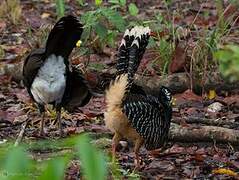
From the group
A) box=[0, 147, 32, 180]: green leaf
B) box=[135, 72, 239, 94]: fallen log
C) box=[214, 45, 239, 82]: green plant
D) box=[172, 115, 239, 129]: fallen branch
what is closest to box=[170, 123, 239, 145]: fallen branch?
box=[172, 115, 239, 129]: fallen branch

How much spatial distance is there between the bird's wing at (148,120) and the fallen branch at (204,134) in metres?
0.53

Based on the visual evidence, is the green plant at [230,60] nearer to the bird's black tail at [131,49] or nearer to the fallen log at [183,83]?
the bird's black tail at [131,49]

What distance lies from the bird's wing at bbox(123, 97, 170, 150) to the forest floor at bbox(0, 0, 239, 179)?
245 mm

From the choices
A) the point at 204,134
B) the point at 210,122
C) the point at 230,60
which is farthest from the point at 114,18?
the point at 230,60

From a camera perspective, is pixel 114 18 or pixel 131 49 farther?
pixel 114 18

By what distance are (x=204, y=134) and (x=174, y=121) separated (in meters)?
0.51

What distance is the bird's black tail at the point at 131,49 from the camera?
161 inches

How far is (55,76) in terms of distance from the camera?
549 centimetres

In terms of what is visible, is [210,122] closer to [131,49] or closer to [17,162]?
[131,49]

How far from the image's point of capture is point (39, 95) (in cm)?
562

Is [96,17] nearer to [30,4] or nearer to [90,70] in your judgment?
[90,70]

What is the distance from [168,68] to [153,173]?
222 cm

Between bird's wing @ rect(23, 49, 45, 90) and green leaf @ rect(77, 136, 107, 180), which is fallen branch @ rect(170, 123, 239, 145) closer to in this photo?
bird's wing @ rect(23, 49, 45, 90)

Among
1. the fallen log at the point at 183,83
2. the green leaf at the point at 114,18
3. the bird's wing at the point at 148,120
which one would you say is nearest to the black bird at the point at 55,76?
the green leaf at the point at 114,18
